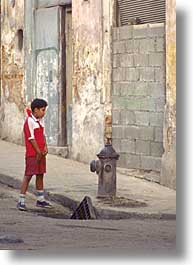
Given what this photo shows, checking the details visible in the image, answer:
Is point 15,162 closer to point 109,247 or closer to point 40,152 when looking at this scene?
point 40,152

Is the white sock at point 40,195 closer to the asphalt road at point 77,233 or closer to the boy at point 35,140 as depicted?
the asphalt road at point 77,233

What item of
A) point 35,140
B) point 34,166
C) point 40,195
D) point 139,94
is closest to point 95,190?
point 40,195

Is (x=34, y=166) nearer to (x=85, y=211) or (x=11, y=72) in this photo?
(x=85, y=211)

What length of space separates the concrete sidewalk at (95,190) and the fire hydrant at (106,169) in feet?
0.52

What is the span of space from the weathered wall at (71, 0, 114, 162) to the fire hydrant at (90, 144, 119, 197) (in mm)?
3560

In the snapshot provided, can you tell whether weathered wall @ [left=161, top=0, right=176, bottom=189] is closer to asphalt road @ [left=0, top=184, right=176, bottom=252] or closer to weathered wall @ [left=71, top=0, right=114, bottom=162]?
asphalt road @ [left=0, top=184, right=176, bottom=252]

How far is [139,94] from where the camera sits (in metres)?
13.9

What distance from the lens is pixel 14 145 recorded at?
64.2ft

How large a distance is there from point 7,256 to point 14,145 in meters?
13.7

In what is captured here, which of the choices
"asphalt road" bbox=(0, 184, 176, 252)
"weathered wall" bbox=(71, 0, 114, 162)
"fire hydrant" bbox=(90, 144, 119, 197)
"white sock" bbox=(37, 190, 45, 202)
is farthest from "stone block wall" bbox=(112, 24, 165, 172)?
"asphalt road" bbox=(0, 184, 176, 252)

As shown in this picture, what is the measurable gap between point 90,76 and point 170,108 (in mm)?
3419

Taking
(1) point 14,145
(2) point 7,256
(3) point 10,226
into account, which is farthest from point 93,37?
(2) point 7,256

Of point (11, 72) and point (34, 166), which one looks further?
point (11, 72)

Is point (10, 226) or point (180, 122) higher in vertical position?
point (180, 122)
